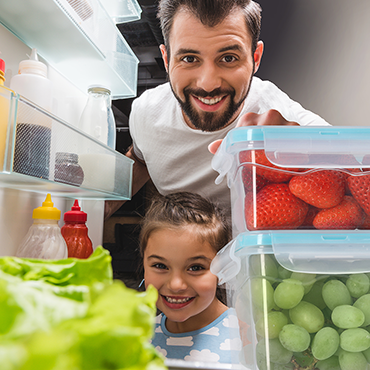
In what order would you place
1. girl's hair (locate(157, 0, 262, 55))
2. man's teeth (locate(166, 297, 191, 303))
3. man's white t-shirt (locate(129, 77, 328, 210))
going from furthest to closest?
man's white t-shirt (locate(129, 77, 328, 210)) → girl's hair (locate(157, 0, 262, 55)) → man's teeth (locate(166, 297, 191, 303))

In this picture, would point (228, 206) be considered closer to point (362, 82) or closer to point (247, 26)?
point (247, 26)

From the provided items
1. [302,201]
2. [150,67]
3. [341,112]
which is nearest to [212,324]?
[302,201]

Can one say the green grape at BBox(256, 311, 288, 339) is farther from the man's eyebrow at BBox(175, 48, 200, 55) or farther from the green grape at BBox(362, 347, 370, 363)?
the man's eyebrow at BBox(175, 48, 200, 55)

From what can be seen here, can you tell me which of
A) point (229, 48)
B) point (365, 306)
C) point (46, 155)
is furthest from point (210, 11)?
point (365, 306)

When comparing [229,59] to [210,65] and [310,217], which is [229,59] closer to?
[210,65]

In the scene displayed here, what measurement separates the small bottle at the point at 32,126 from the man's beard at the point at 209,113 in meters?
0.51

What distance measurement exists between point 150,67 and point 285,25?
813mm

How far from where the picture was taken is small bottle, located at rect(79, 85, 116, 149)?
916 mm

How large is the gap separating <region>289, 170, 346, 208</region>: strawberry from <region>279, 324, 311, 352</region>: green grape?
0.57ft

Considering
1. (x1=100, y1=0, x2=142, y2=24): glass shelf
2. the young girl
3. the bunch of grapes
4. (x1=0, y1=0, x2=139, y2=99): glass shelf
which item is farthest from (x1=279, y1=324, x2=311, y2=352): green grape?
(x1=100, y1=0, x2=142, y2=24): glass shelf

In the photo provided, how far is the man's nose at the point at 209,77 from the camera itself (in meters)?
1.00

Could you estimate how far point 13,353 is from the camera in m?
0.11

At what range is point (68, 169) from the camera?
0.68 m

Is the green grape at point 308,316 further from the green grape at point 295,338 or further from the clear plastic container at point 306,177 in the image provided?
the clear plastic container at point 306,177
